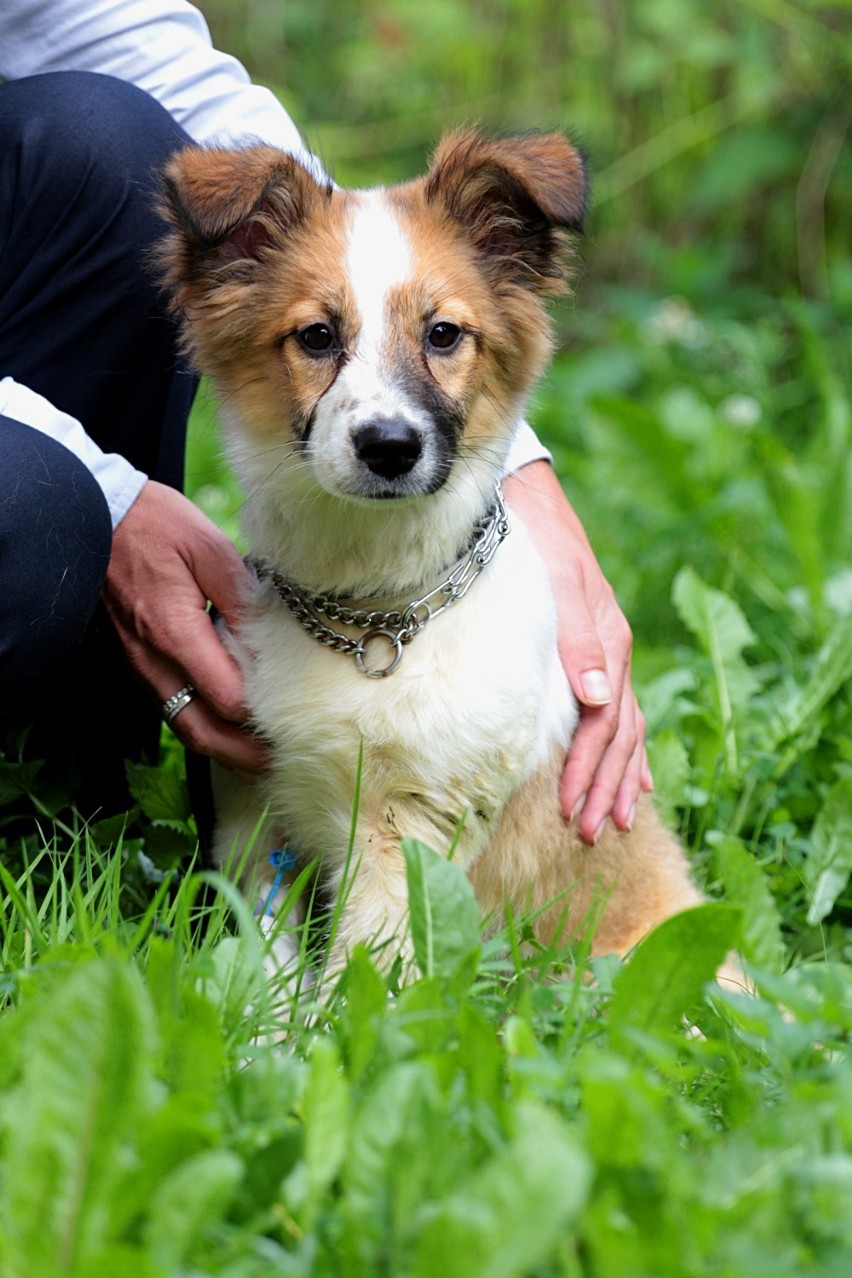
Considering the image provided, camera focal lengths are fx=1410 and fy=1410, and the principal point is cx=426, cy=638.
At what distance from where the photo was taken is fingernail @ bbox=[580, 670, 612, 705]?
8.26ft

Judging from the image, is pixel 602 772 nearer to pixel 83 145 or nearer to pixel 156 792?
pixel 156 792

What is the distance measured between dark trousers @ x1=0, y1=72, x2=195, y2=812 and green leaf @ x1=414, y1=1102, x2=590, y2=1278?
4.28 feet

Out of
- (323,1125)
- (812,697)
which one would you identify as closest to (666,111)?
(812,697)

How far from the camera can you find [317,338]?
2.30 meters

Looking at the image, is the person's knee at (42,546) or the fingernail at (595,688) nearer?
the person's knee at (42,546)

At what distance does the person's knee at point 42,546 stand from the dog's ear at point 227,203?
0.41 meters

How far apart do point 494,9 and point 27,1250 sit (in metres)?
6.55

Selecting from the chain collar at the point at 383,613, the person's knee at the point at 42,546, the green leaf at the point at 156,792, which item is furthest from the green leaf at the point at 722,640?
the person's knee at the point at 42,546

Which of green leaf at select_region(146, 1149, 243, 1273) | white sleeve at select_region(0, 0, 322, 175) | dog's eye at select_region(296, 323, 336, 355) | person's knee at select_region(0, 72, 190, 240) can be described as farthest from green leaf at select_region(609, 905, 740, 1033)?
white sleeve at select_region(0, 0, 322, 175)

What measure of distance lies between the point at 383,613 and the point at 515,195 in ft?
2.48

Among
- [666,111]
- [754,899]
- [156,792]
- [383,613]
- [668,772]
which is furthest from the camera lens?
[666,111]

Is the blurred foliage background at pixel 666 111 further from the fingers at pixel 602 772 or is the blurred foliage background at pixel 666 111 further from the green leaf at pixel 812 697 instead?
the fingers at pixel 602 772

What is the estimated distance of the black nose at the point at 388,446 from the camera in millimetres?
2135

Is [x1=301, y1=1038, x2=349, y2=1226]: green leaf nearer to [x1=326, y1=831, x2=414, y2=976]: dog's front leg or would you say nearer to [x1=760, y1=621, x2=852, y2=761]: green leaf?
[x1=326, y1=831, x2=414, y2=976]: dog's front leg
